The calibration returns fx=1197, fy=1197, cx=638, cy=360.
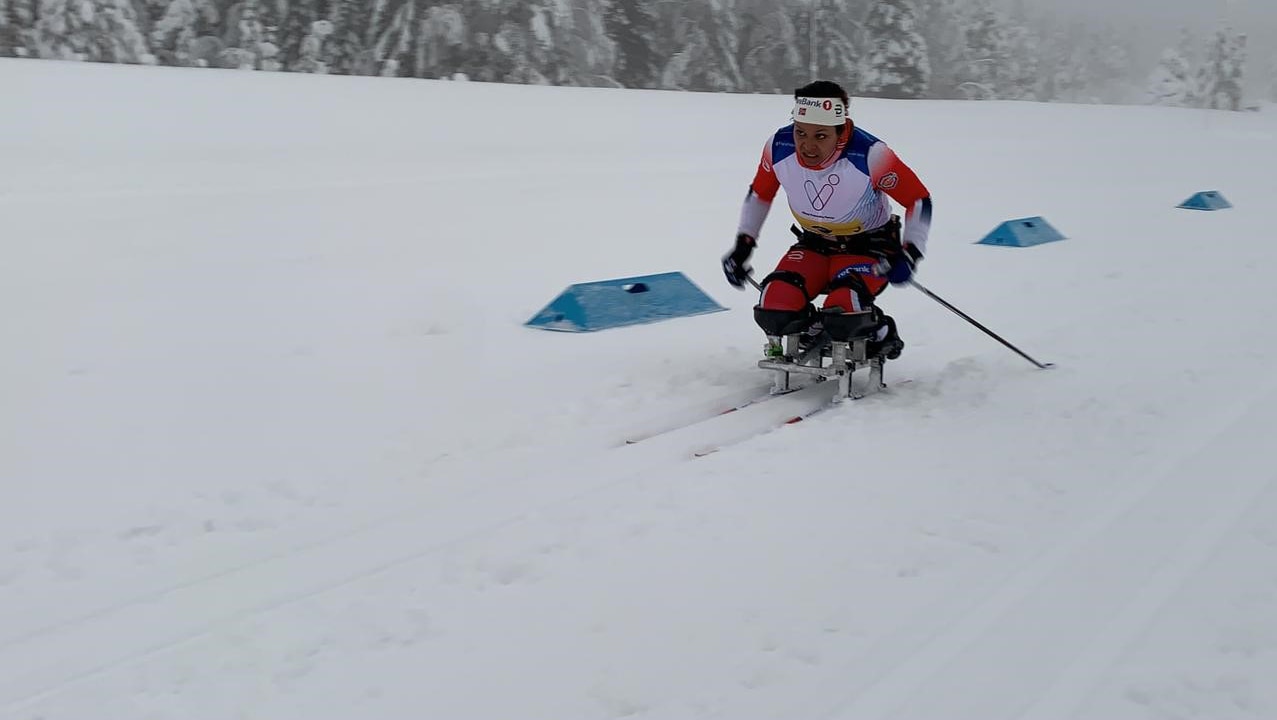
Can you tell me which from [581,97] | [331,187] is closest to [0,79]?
[331,187]

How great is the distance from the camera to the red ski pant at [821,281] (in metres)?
5.90

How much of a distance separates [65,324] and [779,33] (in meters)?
37.7

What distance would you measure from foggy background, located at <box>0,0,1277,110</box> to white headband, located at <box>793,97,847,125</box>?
2410cm

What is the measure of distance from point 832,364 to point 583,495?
6.66 ft

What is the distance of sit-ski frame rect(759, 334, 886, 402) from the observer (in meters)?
5.89

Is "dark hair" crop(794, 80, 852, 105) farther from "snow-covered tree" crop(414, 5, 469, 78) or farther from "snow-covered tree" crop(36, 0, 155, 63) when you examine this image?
"snow-covered tree" crop(414, 5, 469, 78)

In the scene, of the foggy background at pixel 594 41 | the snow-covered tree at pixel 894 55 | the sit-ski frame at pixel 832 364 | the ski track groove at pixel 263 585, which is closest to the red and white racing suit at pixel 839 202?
the sit-ski frame at pixel 832 364

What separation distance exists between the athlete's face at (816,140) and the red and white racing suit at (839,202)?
5 centimetres

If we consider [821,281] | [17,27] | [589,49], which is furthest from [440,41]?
[821,281]

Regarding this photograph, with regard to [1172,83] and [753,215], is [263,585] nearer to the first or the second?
[753,215]

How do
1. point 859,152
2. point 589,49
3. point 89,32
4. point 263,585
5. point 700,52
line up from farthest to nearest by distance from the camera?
point 700,52 < point 589,49 < point 89,32 < point 859,152 < point 263,585

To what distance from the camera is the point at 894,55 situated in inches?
1794

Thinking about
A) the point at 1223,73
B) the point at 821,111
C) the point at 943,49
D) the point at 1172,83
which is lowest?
the point at 1172,83

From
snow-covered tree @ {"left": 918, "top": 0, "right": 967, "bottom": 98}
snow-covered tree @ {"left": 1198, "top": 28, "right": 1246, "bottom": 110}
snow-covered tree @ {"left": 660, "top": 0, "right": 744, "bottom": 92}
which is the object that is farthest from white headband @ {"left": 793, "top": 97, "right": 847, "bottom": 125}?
snow-covered tree @ {"left": 1198, "top": 28, "right": 1246, "bottom": 110}
